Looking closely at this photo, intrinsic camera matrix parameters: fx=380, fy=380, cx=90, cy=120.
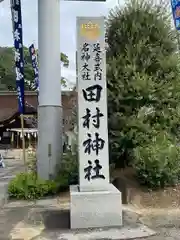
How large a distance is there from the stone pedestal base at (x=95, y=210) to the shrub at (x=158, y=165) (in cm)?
196

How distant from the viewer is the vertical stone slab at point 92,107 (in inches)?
270

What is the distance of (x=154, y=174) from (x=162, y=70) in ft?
9.82

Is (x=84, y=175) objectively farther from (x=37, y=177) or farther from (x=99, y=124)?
(x=37, y=177)

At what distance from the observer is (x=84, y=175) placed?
22.4ft

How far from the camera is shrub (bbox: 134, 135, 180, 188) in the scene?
27.3ft

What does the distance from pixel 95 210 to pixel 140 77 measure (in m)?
4.16

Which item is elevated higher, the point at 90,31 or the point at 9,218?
the point at 90,31

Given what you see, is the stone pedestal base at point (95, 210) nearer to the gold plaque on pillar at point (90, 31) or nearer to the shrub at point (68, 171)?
the gold plaque on pillar at point (90, 31)

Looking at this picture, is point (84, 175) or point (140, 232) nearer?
point (140, 232)

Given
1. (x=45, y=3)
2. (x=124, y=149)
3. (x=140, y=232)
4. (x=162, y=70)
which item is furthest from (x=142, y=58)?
(x=140, y=232)

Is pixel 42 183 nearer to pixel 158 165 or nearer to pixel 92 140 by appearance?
pixel 158 165

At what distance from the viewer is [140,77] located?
9.59 metres

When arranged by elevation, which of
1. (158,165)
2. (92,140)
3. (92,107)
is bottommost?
(158,165)

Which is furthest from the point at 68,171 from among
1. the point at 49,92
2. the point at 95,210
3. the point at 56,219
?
the point at 95,210
